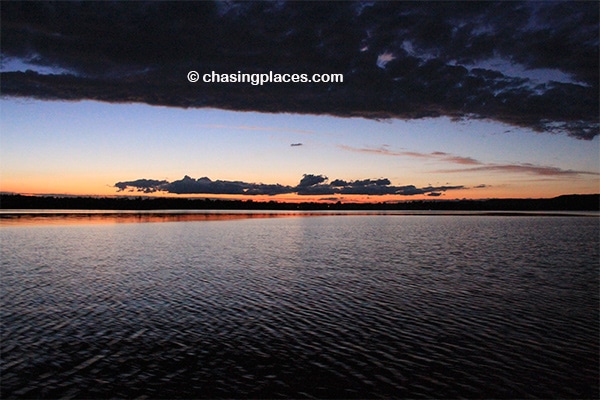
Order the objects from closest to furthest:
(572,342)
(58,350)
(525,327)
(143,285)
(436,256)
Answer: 1. (58,350)
2. (572,342)
3. (525,327)
4. (143,285)
5. (436,256)

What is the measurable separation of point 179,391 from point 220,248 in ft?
156

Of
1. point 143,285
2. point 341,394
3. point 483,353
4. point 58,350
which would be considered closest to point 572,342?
point 483,353

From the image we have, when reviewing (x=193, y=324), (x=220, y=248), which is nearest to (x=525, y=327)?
(x=193, y=324)

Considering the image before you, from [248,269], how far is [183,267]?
671cm

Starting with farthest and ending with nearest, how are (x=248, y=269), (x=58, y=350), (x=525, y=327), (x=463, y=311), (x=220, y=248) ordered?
1. (x=220, y=248)
2. (x=248, y=269)
3. (x=463, y=311)
4. (x=525, y=327)
5. (x=58, y=350)

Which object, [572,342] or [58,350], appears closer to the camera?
[58,350]

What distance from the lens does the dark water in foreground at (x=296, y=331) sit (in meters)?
16.0

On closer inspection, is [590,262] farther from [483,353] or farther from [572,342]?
[483,353]

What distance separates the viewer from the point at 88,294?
30.2 metres

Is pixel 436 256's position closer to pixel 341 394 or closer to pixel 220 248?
pixel 220 248

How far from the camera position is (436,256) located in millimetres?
53625

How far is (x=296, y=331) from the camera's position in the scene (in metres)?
22.2

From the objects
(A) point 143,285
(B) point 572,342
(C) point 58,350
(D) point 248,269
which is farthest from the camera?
(D) point 248,269

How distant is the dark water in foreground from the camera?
16031mm
